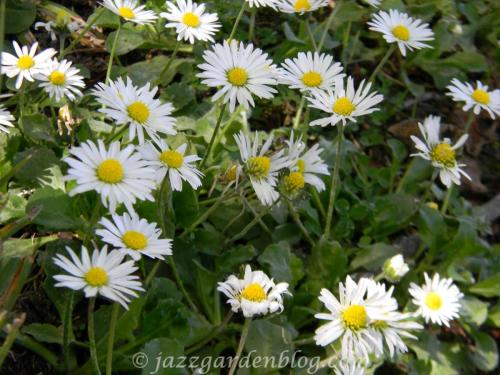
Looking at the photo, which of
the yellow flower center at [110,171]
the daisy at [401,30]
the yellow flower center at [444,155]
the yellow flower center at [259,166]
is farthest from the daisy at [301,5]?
the yellow flower center at [110,171]

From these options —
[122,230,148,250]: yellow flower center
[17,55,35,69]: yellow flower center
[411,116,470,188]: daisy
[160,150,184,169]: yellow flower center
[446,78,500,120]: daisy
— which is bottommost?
[122,230,148,250]: yellow flower center

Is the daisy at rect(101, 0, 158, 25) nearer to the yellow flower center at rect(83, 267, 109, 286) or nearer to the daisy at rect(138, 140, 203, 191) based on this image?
the daisy at rect(138, 140, 203, 191)

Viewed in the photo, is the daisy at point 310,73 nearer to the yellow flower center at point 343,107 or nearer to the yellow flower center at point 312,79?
the yellow flower center at point 312,79

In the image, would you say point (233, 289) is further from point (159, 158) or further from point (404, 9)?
point (404, 9)

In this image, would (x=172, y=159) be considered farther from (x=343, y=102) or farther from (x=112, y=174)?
(x=343, y=102)

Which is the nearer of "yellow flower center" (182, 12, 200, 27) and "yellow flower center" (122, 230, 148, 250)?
"yellow flower center" (122, 230, 148, 250)

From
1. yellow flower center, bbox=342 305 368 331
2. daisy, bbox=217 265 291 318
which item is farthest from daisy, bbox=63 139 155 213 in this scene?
yellow flower center, bbox=342 305 368 331
